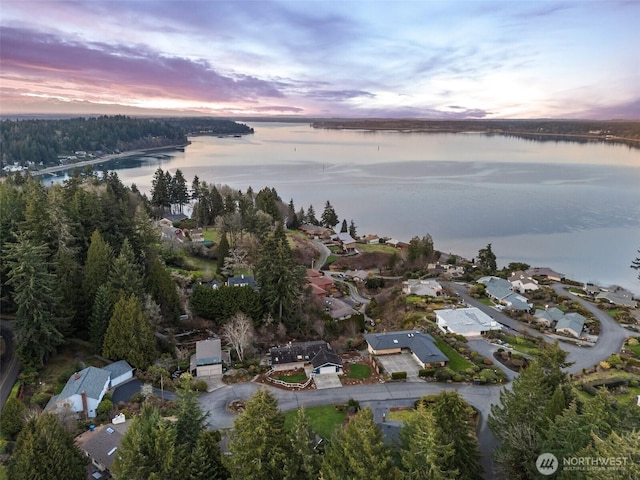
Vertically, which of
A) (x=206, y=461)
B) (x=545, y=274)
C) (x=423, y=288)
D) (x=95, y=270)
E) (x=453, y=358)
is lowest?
(x=545, y=274)

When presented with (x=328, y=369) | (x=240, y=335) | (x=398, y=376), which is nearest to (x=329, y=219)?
(x=240, y=335)

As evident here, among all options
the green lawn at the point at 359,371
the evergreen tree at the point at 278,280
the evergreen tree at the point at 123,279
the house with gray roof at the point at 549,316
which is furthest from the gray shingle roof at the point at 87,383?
the house with gray roof at the point at 549,316

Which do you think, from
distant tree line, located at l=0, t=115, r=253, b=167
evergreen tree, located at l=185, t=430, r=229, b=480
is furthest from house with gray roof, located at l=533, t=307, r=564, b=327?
distant tree line, located at l=0, t=115, r=253, b=167

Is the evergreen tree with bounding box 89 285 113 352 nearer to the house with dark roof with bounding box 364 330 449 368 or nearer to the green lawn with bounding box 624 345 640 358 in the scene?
the house with dark roof with bounding box 364 330 449 368

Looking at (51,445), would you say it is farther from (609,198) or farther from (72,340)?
(609,198)

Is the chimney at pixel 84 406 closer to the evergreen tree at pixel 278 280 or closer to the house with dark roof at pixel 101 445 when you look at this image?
the house with dark roof at pixel 101 445

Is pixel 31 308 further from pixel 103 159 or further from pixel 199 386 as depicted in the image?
pixel 103 159
